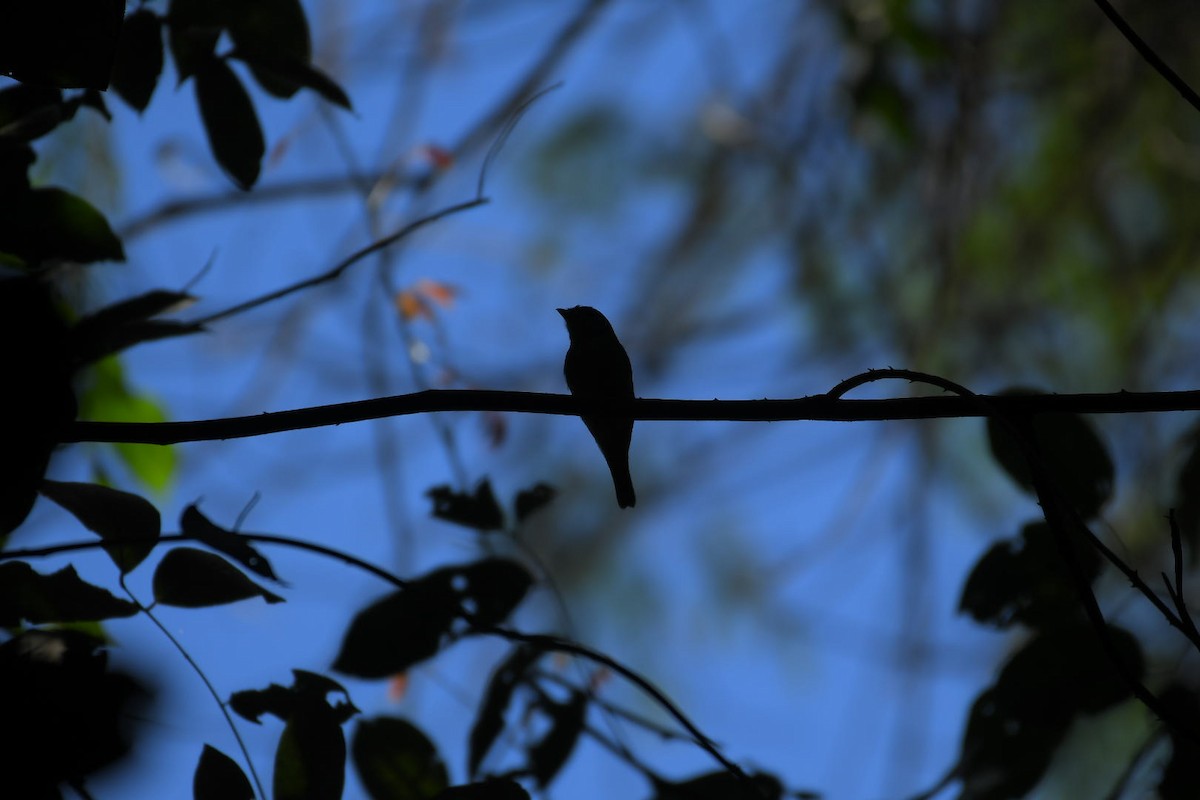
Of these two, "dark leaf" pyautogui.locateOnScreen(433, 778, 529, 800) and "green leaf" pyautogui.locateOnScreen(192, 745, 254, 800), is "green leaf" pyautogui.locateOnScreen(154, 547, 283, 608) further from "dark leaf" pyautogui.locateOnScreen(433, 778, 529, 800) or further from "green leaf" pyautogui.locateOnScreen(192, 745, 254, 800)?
"dark leaf" pyautogui.locateOnScreen(433, 778, 529, 800)

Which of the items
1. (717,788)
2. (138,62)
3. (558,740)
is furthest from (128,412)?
(717,788)

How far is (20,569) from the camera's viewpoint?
5.68 feet

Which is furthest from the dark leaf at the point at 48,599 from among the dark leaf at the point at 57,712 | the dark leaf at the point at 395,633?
the dark leaf at the point at 395,633

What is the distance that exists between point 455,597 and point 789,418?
Result: 82 centimetres

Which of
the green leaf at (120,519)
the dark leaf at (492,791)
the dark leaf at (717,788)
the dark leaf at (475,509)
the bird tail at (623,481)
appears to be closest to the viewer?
the dark leaf at (492,791)

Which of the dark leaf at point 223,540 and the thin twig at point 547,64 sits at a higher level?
the thin twig at point 547,64

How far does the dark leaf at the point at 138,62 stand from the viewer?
80.6 inches

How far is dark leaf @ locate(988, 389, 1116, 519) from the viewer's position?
228cm

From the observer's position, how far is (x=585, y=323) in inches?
156

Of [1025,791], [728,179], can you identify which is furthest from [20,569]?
[728,179]

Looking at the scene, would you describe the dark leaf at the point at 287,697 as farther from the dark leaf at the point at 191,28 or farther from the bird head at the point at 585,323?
the bird head at the point at 585,323

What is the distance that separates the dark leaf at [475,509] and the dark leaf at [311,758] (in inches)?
22.7

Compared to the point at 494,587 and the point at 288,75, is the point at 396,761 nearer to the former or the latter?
the point at 494,587

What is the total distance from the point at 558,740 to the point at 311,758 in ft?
2.26
